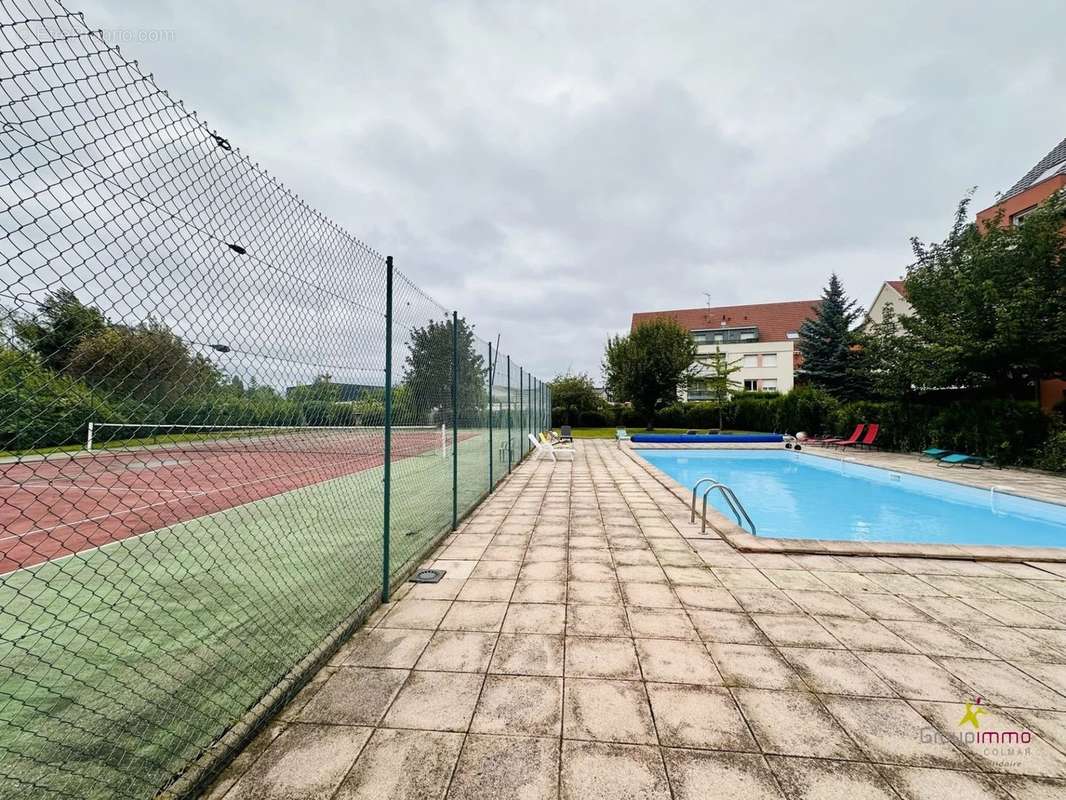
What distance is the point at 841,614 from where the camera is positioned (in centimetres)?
294

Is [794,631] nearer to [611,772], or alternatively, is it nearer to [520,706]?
[611,772]

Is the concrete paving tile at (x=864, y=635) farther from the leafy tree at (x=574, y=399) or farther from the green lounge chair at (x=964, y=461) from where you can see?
the leafy tree at (x=574, y=399)

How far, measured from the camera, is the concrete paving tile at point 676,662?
2.20 metres

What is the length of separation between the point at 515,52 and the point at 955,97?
26.5 ft

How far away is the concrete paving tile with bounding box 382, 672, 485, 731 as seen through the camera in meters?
1.88

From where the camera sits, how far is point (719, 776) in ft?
5.21

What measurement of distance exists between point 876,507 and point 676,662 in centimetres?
867

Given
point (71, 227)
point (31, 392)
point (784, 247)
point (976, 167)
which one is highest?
point (784, 247)

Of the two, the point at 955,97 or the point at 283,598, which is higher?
the point at 955,97

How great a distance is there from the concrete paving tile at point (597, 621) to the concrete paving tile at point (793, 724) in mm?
789

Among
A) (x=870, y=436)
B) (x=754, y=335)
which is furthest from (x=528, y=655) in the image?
(x=754, y=335)

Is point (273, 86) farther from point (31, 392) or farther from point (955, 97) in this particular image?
point (955, 97)

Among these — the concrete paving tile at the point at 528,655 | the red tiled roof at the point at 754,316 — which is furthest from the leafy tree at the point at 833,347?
the concrete paving tile at the point at 528,655

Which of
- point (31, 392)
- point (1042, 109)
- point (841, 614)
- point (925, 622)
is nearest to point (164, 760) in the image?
point (31, 392)
